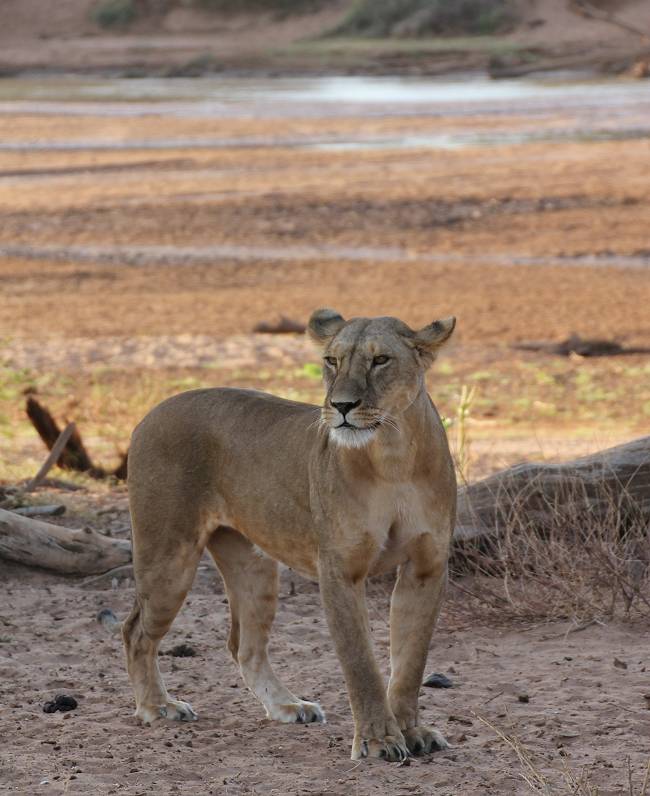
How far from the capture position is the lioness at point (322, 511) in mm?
5242

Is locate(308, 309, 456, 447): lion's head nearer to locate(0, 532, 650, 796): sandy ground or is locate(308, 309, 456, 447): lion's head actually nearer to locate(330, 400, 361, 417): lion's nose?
locate(330, 400, 361, 417): lion's nose

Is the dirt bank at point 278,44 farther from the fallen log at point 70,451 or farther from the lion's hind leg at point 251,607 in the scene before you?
the lion's hind leg at point 251,607

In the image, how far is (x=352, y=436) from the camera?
5.05 m

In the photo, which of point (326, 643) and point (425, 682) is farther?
point (326, 643)

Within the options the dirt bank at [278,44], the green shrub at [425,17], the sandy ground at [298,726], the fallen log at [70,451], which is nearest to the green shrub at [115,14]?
the dirt bank at [278,44]

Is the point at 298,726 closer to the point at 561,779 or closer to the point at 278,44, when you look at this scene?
the point at 561,779

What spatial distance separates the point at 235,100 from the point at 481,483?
3642 centimetres

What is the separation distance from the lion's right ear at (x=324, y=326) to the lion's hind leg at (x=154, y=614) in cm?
100

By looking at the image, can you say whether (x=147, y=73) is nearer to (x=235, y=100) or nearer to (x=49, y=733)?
(x=235, y=100)

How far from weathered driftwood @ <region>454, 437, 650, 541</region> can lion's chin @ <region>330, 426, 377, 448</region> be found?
8.01 feet

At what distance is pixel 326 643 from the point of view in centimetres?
723

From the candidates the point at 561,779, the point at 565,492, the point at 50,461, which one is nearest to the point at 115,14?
the point at 50,461

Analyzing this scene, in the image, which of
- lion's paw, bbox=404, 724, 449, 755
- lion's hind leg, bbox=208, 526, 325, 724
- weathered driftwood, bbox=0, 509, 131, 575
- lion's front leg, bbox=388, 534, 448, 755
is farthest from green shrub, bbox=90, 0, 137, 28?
lion's paw, bbox=404, 724, 449, 755

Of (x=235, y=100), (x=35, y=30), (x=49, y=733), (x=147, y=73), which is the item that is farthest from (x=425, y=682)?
(x=35, y=30)
